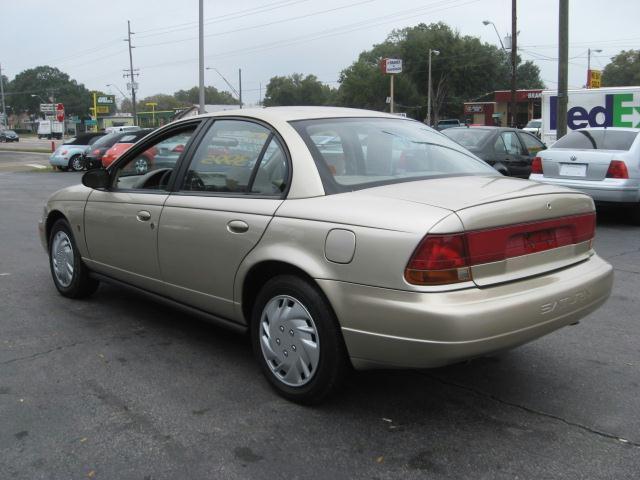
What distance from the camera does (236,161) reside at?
12.8 feet

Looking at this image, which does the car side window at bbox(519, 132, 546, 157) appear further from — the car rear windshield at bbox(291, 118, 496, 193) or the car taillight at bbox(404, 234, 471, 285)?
the car taillight at bbox(404, 234, 471, 285)

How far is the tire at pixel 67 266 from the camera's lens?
5.28 meters

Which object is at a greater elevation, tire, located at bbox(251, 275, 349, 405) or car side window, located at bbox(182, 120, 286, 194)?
car side window, located at bbox(182, 120, 286, 194)

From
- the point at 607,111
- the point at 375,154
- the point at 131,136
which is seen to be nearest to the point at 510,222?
the point at 375,154

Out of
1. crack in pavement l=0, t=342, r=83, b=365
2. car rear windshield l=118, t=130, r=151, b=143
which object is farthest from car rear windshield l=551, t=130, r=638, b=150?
car rear windshield l=118, t=130, r=151, b=143

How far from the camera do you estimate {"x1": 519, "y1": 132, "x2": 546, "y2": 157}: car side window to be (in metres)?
12.1

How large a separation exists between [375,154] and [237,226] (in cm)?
90

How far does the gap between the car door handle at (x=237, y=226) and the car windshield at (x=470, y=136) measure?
26.4 ft

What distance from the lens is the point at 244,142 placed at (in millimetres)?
3877

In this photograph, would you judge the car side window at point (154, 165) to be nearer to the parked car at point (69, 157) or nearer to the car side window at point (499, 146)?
the car side window at point (499, 146)

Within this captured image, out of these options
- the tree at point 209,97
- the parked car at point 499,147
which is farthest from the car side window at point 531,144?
the tree at point 209,97

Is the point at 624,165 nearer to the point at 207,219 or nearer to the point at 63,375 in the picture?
the point at 207,219

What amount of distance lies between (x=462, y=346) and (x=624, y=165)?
7.13 m

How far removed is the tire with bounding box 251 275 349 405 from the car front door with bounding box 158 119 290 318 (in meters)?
0.29
